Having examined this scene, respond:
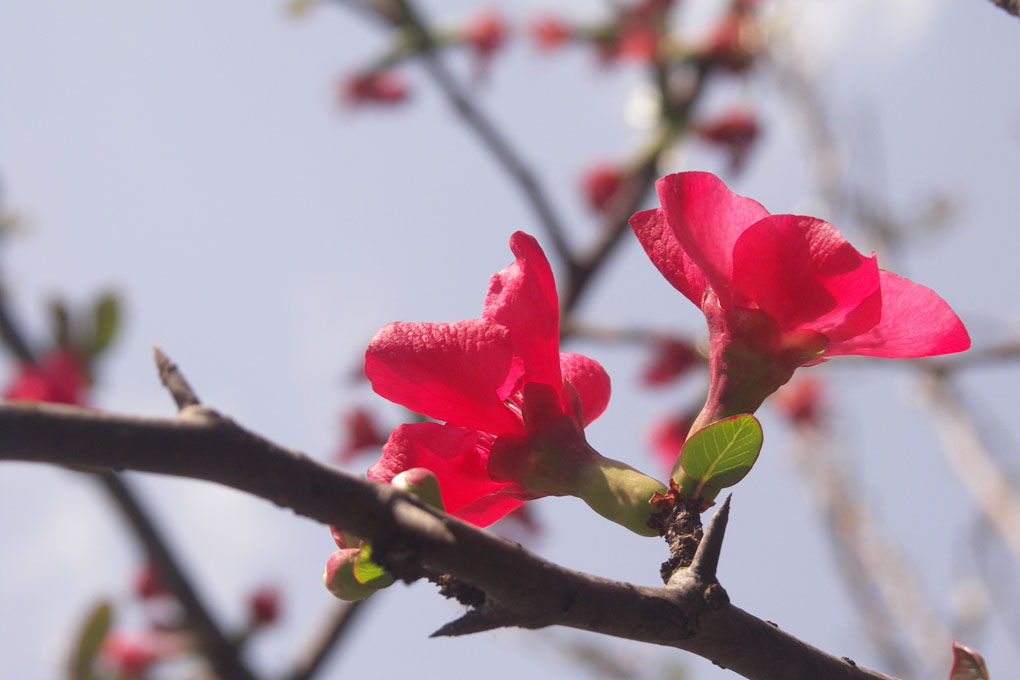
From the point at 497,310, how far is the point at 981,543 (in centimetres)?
248

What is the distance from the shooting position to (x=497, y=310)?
1.86 ft

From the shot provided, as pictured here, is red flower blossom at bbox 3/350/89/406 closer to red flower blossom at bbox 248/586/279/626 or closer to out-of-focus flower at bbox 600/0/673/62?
red flower blossom at bbox 248/586/279/626

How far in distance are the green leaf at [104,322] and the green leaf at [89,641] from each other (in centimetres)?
94

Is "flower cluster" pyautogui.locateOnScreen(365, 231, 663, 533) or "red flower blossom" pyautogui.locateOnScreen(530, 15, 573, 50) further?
"red flower blossom" pyautogui.locateOnScreen(530, 15, 573, 50)

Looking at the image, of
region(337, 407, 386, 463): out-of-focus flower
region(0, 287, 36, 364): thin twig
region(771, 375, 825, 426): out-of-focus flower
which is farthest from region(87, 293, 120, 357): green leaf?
region(771, 375, 825, 426): out-of-focus flower

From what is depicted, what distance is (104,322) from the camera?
2.07m

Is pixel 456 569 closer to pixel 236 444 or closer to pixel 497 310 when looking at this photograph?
pixel 236 444

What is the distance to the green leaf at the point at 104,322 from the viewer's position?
2.06 m

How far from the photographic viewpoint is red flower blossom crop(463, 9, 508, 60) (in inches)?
123

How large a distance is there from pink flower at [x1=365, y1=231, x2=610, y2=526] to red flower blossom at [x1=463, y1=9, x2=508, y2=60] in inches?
108

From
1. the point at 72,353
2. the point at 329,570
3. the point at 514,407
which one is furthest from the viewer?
the point at 72,353

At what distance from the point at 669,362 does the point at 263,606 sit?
57.4 inches

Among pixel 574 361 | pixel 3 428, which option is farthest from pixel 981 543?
pixel 3 428

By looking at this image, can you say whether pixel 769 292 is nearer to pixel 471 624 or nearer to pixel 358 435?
pixel 471 624
